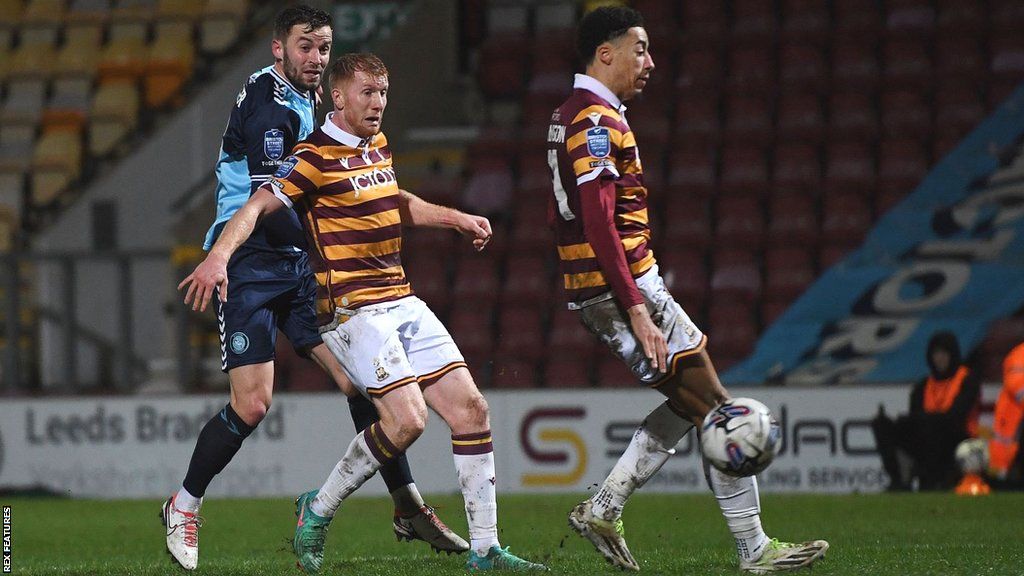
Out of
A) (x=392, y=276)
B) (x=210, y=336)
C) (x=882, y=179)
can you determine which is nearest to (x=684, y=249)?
(x=882, y=179)

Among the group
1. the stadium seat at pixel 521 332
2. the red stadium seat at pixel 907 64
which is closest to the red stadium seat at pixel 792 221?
the red stadium seat at pixel 907 64

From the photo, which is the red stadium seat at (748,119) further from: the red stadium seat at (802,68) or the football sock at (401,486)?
the football sock at (401,486)

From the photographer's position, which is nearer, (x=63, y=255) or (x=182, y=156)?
(x=63, y=255)

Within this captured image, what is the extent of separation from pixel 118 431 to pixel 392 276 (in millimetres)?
7725

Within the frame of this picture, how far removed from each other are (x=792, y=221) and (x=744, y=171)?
75 cm

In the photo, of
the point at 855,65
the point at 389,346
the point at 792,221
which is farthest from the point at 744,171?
the point at 389,346

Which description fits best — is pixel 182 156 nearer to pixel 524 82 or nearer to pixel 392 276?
pixel 524 82

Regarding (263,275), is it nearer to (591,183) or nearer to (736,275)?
(591,183)

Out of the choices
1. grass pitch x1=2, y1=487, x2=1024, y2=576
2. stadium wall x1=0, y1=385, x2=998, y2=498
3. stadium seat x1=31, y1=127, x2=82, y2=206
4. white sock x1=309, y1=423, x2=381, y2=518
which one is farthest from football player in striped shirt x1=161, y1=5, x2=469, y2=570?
stadium seat x1=31, y1=127, x2=82, y2=206

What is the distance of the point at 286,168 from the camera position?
5.82 metres

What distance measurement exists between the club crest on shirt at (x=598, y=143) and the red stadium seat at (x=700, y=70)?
31.3ft

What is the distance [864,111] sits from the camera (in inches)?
560

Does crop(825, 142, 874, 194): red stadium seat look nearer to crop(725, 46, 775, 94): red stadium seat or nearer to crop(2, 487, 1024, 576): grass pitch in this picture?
crop(725, 46, 775, 94): red stadium seat

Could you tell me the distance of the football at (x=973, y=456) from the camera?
10.9 metres
